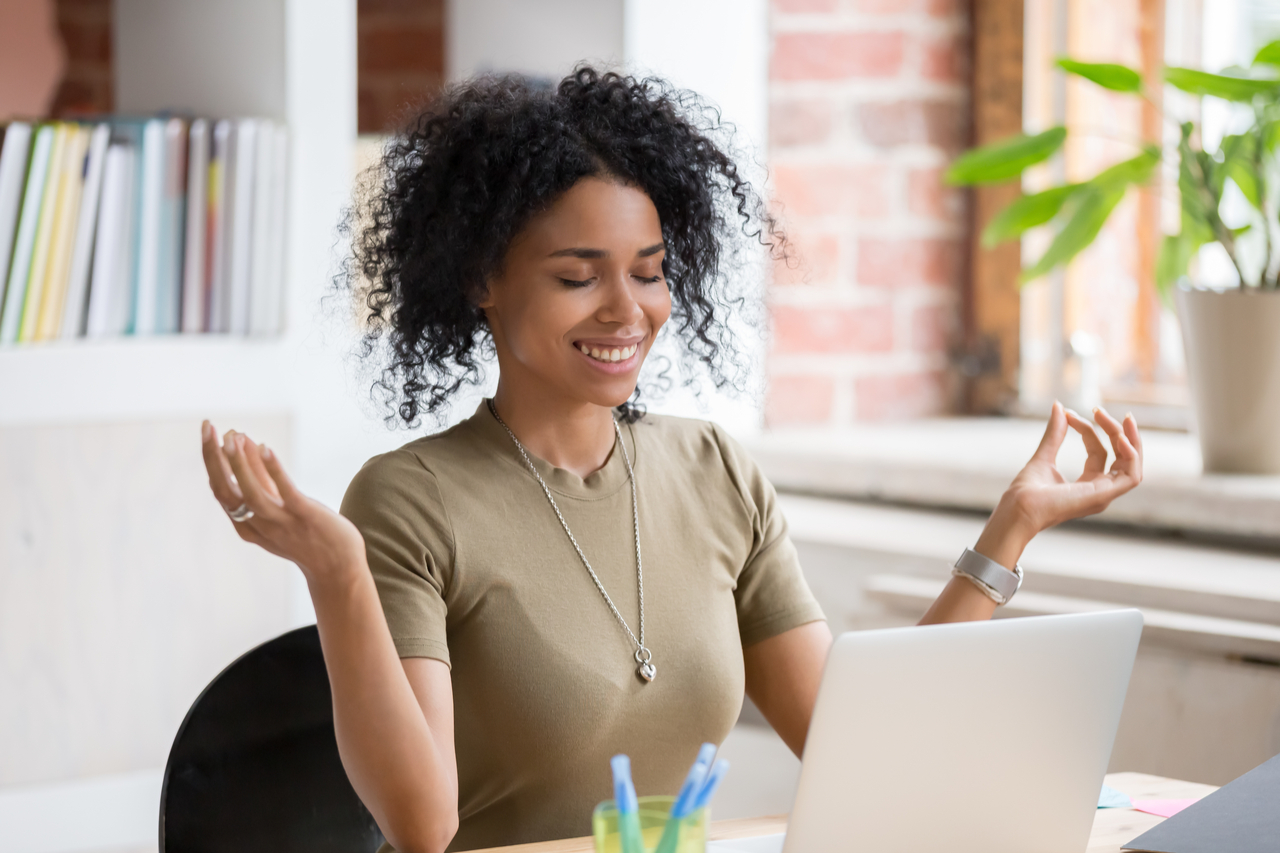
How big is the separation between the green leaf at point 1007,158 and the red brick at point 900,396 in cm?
54

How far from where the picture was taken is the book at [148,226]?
2111 mm

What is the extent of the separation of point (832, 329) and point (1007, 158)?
53 centimetres

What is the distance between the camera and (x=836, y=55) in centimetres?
260

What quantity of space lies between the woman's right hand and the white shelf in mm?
1159

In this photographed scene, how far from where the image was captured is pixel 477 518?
4.33 ft

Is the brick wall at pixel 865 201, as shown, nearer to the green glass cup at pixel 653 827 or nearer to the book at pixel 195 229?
the book at pixel 195 229

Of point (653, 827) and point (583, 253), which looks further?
point (583, 253)

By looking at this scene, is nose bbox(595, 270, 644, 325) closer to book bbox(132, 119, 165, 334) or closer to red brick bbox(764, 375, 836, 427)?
book bbox(132, 119, 165, 334)

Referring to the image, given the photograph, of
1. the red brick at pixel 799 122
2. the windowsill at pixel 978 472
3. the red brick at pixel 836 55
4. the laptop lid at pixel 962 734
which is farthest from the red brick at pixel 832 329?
the laptop lid at pixel 962 734

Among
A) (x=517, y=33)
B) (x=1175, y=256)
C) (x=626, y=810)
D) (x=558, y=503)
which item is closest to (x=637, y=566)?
(x=558, y=503)

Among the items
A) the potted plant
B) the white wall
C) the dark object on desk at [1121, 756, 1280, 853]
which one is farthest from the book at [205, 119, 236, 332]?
the dark object on desk at [1121, 756, 1280, 853]

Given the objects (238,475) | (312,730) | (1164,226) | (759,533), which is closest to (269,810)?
(312,730)

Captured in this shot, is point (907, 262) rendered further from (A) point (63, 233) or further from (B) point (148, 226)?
(A) point (63, 233)

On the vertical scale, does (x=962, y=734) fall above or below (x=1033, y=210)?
below
